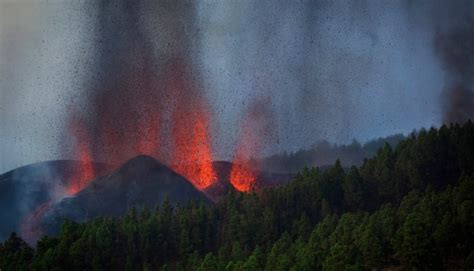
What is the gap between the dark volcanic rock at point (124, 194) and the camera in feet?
395

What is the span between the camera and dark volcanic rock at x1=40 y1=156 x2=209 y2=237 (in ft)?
395

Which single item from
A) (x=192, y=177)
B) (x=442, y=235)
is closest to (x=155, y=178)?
(x=192, y=177)

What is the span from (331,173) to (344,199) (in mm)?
4116

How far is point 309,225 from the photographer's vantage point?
267ft

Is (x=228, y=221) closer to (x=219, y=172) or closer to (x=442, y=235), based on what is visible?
(x=442, y=235)

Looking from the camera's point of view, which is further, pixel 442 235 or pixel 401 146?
pixel 401 146

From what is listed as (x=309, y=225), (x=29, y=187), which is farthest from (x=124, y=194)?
(x=309, y=225)

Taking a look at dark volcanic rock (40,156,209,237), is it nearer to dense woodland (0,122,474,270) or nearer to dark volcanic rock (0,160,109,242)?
dark volcanic rock (0,160,109,242)

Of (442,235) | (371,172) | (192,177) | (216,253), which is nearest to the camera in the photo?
(442,235)

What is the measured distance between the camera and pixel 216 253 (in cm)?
8088

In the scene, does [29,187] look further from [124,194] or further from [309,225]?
[309,225]

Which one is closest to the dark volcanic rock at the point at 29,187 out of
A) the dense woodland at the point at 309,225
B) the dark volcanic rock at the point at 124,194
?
the dark volcanic rock at the point at 124,194

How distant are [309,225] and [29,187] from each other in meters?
68.5

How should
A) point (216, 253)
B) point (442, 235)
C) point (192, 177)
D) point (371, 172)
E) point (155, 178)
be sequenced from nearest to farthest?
point (442, 235), point (216, 253), point (371, 172), point (155, 178), point (192, 177)
